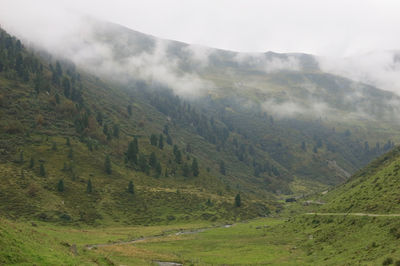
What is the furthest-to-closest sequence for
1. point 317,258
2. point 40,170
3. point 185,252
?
point 40,170 → point 185,252 → point 317,258

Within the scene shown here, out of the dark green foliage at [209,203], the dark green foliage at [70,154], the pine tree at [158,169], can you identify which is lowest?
the dark green foliage at [209,203]

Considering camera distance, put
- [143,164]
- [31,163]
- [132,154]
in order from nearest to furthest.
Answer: [31,163] → [143,164] → [132,154]

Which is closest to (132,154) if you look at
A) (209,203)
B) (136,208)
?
(136,208)

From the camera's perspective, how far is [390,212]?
1816 inches

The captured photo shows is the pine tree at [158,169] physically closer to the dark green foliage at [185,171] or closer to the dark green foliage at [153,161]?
the dark green foliage at [153,161]

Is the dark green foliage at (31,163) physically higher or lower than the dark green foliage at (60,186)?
higher

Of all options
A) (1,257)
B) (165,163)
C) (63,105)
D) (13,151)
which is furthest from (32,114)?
(1,257)

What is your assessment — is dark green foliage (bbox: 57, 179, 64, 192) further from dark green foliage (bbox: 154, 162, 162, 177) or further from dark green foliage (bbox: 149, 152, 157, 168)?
dark green foliage (bbox: 149, 152, 157, 168)

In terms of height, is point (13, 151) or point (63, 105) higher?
point (63, 105)

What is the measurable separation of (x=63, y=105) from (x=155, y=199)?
3701 inches

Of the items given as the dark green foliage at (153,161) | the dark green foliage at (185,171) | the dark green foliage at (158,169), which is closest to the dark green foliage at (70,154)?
the dark green foliage at (158,169)

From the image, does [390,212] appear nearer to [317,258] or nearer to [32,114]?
[317,258]

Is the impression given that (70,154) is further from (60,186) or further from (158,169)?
(158,169)

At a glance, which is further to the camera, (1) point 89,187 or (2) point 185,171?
(2) point 185,171
